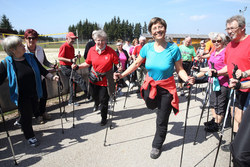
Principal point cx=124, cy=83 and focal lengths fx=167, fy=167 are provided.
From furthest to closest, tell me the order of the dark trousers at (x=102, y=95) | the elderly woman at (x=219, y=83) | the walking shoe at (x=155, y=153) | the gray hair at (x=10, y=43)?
1. the dark trousers at (x=102, y=95)
2. the elderly woman at (x=219, y=83)
3. the walking shoe at (x=155, y=153)
4. the gray hair at (x=10, y=43)

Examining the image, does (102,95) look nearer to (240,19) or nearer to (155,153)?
(155,153)

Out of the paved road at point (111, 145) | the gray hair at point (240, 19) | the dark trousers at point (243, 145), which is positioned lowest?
the paved road at point (111, 145)

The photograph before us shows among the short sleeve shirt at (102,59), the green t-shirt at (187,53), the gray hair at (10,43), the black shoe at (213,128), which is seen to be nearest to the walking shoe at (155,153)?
the black shoe at (213,128)

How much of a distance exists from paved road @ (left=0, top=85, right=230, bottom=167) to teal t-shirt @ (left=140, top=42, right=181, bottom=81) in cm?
144

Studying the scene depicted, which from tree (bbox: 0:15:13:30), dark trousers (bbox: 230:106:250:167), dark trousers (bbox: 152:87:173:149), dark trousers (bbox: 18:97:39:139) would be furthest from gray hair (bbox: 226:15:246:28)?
tree (bbox: 0:15:13:30)

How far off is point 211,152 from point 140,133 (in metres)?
1.43

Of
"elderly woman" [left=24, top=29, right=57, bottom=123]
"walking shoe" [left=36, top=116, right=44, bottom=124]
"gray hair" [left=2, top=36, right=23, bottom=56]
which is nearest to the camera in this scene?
Result: "gray hair" [left=2, top=36, right=23, bottom=56]

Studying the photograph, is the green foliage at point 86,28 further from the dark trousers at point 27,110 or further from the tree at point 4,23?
the dark trousers at point 27,110

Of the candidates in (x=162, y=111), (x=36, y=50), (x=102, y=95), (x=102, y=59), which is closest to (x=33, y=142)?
(x=102, y=95)

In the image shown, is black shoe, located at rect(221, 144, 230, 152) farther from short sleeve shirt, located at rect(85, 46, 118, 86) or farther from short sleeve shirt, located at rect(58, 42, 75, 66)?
short sleeve shirt, located at rect(58, 42, 75, 66)

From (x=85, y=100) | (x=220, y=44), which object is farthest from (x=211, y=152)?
(x=85, y=100)

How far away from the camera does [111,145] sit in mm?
3316

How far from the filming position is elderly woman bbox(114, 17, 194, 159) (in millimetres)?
2660

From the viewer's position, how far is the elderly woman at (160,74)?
8.73 feet
